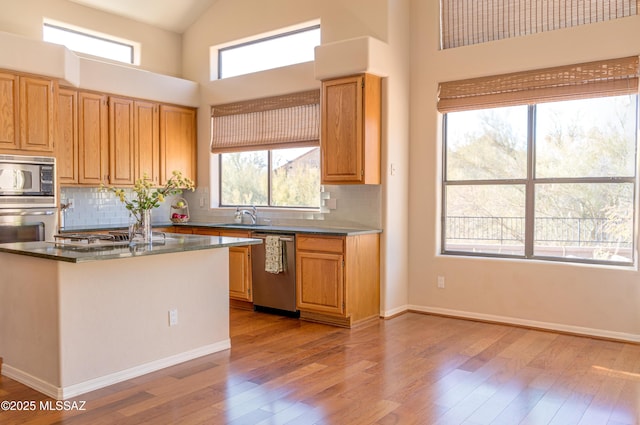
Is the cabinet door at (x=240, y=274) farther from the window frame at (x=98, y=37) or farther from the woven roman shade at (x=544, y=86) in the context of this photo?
the window frame at (x=98, y=37)

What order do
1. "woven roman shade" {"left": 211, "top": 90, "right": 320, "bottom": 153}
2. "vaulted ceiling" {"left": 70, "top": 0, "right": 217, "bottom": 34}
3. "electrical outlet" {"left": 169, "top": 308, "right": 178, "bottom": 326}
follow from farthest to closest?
"vaulted ceiling" {"left": 70, "top": 0, "right": 217, "bottom": 34} → "woven roman shade" {"left": 211, "top": 90, "right": 320, "bottom": 153} → "electrical outlet" {"left": 169, "top": 308, "right": 178, "bottom": 326}

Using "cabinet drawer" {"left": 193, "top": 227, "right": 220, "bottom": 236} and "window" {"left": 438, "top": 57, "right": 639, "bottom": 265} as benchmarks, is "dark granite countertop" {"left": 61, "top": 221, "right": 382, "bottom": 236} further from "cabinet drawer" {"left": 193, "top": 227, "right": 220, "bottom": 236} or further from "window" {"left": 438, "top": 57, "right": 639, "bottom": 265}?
"window" {"left": 438, "top": 57, "right": 639, "bottom": 265}

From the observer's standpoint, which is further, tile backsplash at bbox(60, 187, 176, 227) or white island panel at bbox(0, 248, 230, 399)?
tile backsplash at bbox(60, 187, 176, 227)

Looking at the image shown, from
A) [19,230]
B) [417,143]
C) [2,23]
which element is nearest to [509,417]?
[417,143]

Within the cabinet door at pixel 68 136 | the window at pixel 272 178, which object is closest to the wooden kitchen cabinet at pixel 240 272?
the window at pixel 272 178

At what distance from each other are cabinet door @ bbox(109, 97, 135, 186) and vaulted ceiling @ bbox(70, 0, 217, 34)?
1148mm

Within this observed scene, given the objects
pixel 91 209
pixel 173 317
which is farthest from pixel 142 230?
pixel 91 209

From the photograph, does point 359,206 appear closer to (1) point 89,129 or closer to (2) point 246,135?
(2) point 246,135

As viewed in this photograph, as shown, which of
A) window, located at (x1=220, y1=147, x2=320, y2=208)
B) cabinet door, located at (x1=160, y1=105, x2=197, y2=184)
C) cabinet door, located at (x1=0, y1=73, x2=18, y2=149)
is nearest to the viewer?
cabinet door, located at (x1=0, y1=73, x2=18, y2=149)

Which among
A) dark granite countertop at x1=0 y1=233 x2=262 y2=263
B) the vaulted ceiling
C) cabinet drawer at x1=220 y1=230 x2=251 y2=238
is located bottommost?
cabinet drawer at x1=220 y1=230 x2=251 y2=238

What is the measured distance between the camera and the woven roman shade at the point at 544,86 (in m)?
4.46

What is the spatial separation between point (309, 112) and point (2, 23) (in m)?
3.28

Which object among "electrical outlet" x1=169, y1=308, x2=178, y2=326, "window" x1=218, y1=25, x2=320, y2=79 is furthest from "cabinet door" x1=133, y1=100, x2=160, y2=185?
"electrical outlet" x1=169, y1=308, x2=178, y2=326

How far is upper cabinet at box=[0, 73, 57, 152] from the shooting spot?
16.4 feet
